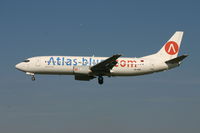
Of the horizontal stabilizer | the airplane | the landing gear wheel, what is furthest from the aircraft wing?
the horizontal stabilizer

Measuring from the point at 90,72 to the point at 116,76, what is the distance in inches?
184

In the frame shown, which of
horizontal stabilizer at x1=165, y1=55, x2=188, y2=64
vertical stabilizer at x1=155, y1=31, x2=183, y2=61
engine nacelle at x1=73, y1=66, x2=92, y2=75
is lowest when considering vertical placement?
engine nacelle at x1=73, y1=66, x2=92, y2=75

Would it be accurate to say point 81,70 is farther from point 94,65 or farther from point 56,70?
point 56,70

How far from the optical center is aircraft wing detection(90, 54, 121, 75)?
214 ft

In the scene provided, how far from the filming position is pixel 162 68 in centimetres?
6988

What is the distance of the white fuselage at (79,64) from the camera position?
221 ft

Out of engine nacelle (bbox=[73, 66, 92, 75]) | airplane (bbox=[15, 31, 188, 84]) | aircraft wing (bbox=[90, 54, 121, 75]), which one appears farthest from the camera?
airplane (bbox=[15, 31, 188, 84])

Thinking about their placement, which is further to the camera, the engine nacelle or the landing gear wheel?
the landing gear wheel

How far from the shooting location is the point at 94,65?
2603 inches

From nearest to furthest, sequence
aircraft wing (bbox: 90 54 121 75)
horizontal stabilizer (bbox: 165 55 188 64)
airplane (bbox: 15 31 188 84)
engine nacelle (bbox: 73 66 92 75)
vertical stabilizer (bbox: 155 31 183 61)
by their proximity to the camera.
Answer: aircraft wing (bbox: 90 54 121 75)
horizontal stabilizer (bbox: 165 55 188 64)
engine nacelle (bbox: 73 66 92 75)
airplane (bbox: 15 31 188 84)
vertical stabilizer (bbox: 155 31 183 61)

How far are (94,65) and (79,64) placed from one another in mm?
2737

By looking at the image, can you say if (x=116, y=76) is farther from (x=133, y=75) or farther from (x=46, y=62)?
(x=46, y=62)

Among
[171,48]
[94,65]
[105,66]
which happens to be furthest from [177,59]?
[94,65]

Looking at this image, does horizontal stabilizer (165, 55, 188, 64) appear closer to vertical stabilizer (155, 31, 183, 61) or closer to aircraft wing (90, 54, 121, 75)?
vertical stabilizer (155, 31, 183, 61)
